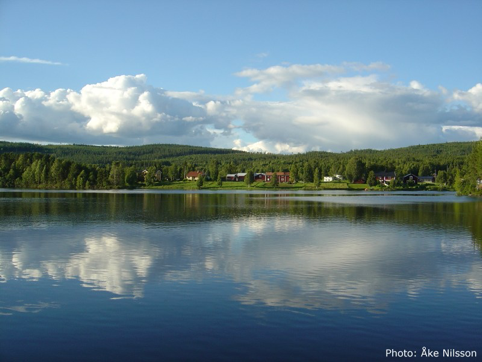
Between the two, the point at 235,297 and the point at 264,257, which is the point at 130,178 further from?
the point at 235,297

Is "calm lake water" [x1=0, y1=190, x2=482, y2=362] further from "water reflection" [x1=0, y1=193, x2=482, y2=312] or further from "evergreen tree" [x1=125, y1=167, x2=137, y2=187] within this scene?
"evergreen tree" [x1=125, y1=167, x2=137, y2=187]

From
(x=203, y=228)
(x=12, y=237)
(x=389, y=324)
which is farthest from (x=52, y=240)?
(x=389, y=324)

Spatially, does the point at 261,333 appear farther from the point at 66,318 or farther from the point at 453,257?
the point at 453,257

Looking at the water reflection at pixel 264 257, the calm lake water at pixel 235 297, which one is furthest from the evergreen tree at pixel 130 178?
the calm lake water at pixel 235 297

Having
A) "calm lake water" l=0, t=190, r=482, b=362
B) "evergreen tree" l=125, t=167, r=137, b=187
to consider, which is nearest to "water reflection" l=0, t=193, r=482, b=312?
"calm lake water" l=0, t=190, r=482, b=362

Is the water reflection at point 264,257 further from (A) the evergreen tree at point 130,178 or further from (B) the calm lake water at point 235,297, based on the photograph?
(A) the evergreen tree at point 130,178

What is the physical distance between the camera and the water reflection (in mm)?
20766

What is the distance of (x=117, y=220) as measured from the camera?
168 ft

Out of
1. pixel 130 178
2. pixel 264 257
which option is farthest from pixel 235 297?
pixel 130 178

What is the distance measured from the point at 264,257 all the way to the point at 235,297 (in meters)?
9.39

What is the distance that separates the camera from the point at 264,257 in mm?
28469

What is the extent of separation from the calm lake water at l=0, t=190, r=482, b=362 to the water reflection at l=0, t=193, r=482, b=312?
0.34 ft

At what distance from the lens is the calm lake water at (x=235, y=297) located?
14.1m

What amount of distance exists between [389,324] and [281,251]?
15.0 m
